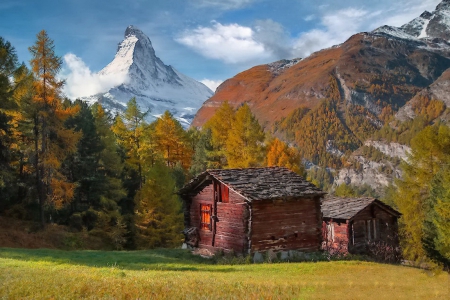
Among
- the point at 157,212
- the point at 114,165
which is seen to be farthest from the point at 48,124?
the point at 157,212

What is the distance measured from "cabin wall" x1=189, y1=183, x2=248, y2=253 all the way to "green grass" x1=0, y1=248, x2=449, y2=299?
8.74 feet

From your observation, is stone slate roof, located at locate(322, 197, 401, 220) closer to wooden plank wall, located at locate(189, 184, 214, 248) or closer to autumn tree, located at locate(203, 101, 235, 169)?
wooden plank wall, located at locate(189, 184, 214, 248)

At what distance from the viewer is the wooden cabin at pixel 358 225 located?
1248 inches

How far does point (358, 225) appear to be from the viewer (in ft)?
106

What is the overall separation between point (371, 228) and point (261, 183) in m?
12.3

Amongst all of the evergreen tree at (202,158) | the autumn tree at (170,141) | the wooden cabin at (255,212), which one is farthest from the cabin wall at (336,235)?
the autumn tree at (170,141)

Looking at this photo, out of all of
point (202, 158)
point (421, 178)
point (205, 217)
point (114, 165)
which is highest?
point (202, 158)

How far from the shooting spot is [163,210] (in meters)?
37.9

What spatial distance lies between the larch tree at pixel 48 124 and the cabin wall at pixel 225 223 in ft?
41.1

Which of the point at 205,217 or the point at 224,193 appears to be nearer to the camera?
the point at 224,193

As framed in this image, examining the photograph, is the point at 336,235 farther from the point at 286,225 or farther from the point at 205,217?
the point at 205,217

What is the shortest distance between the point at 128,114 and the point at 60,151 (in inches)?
507

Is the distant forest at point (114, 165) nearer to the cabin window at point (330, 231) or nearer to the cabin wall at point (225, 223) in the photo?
the cabin wall at point (225, 223)

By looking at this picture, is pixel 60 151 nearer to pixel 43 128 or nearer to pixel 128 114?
pixel 43 128
